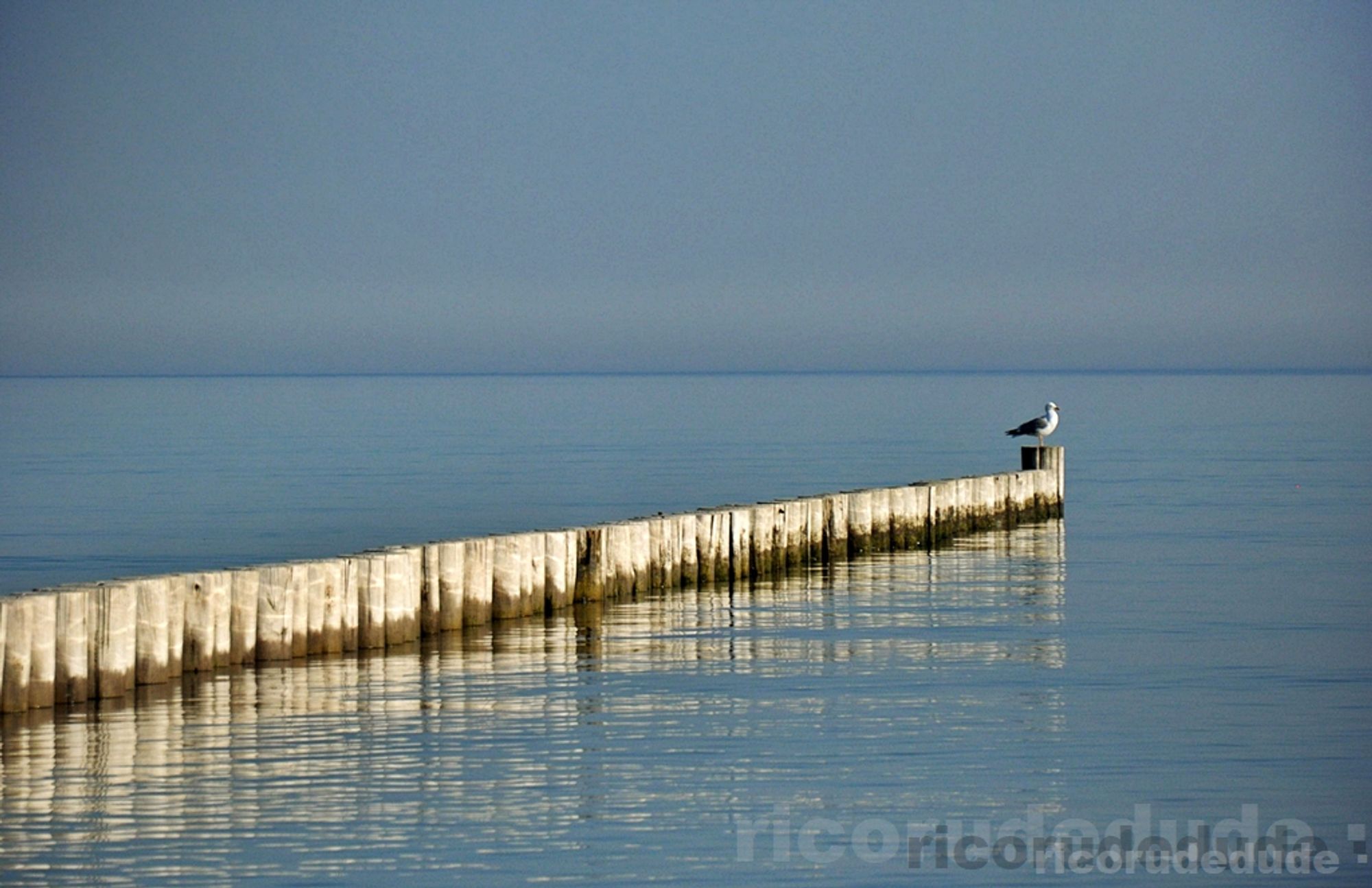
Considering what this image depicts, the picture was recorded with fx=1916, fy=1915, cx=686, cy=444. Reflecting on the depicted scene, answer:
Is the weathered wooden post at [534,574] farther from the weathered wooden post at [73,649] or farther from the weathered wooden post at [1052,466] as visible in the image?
the weathered wooden post at [1052,466]

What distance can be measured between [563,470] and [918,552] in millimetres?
22396

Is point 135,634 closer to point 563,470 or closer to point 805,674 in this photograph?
point 805,674

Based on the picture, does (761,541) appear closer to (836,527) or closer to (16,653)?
(836,527)

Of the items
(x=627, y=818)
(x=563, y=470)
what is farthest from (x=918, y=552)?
(x=563, y=470)

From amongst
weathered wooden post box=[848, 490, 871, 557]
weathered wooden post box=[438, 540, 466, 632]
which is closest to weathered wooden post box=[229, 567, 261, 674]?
weathered wooden post box=[438, 540, 466, 632]

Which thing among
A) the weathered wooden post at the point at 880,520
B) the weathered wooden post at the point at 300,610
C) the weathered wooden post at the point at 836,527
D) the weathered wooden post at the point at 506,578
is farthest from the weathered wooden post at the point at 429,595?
the weathered wooden post at the point at 880,520

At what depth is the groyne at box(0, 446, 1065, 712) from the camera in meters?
14.0

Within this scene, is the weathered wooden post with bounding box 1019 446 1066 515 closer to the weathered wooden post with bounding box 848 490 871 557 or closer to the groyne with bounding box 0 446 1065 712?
the groyne with bounding box 0 446 1065 712

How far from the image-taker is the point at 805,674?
16344mm

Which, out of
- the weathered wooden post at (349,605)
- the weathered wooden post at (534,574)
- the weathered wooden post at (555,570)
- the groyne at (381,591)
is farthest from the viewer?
the weathered wooden post at (555,570)

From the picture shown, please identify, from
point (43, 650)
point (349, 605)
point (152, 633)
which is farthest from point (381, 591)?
point (43, 650)

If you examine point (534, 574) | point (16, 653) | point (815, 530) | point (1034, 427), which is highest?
point (1034, 427)

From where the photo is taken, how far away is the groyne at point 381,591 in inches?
550

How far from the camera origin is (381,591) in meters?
17.0
